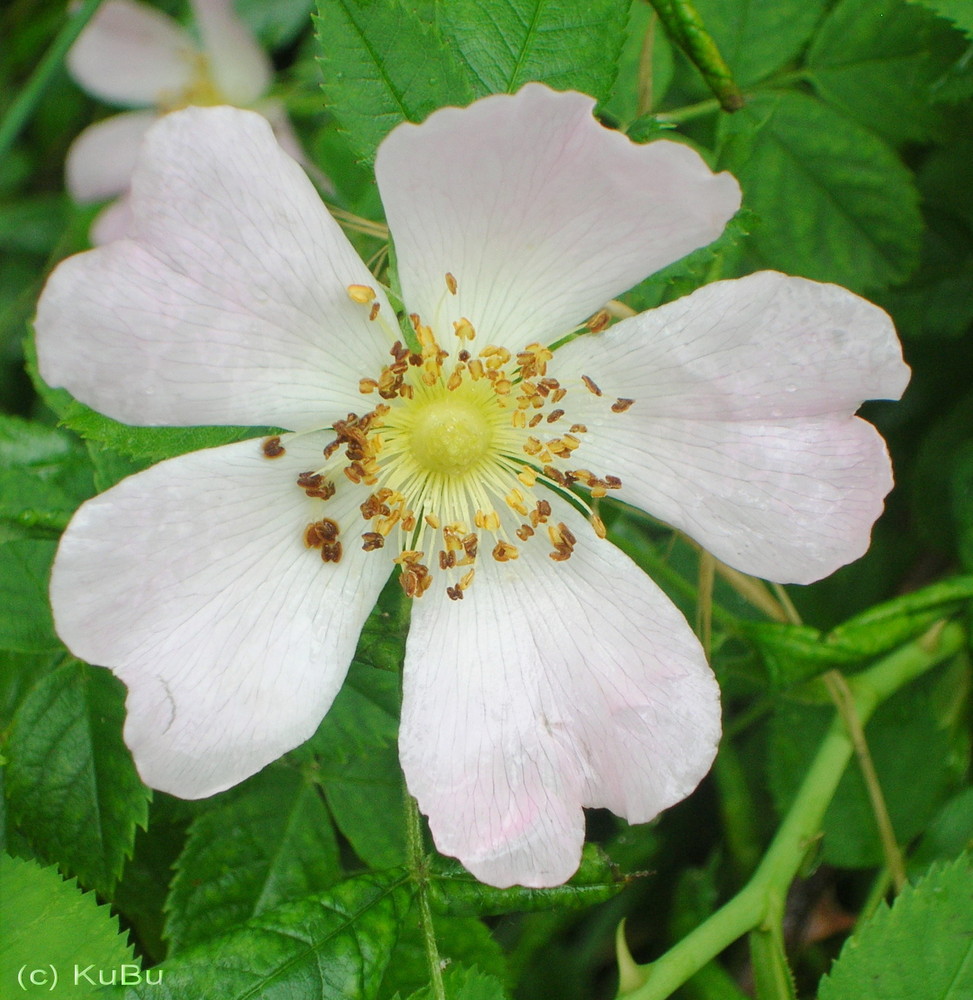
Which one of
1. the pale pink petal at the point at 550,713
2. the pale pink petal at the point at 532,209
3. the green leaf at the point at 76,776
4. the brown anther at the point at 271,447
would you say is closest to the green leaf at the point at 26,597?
the green leaf at the point at 76,776

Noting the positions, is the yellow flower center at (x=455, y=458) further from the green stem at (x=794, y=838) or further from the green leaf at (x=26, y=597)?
the green stem at (x=794, y=838)

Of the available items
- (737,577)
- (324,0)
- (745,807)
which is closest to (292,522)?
(324,0)

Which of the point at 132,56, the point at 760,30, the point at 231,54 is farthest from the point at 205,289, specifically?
the point at 132,56

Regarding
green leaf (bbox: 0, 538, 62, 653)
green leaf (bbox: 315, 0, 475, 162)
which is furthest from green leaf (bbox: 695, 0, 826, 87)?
green leaf (bbox: 0, 538, 62, 653)

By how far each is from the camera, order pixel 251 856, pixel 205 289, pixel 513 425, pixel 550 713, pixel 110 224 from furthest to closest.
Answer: pixel 110 224, pixel 251 856, pixel 513 425, pixel 550 713, pixel 205 289

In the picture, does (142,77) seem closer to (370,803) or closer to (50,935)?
(370,803)

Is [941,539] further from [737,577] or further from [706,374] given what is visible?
[706,374]

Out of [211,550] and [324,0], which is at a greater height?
[324,0]

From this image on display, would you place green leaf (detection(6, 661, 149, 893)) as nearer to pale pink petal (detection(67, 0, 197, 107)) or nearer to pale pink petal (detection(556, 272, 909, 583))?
pale pink petal (detection(556, 272, 909, 583))
